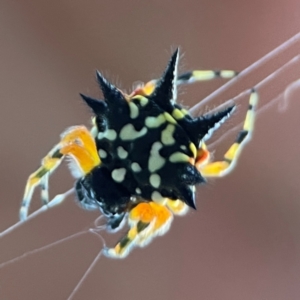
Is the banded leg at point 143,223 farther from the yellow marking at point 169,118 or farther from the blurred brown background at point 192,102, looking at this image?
the blurred brown background at point 192,102

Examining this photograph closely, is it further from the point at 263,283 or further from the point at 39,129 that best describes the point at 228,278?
the point at 39,129

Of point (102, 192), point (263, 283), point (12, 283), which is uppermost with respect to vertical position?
point (102, 192)

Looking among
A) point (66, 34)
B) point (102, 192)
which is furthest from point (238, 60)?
point (102, 192)

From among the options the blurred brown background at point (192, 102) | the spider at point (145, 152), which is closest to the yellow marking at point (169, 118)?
the spider at point (145, 152)

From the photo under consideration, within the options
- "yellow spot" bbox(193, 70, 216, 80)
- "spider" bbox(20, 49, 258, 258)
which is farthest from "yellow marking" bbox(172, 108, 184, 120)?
"yellow spot" bbox(193, 70, 216, 80)

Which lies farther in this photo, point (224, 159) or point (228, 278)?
point (228, 278)

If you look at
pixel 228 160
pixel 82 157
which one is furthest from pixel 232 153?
pixel 82 157

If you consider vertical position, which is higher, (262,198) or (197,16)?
(197,16)
